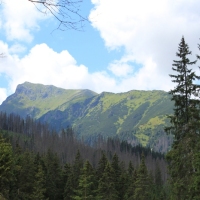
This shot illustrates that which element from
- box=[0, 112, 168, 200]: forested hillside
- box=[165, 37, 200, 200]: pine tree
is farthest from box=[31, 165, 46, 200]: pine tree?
box=[165, 37, 200, 200]: pine tree

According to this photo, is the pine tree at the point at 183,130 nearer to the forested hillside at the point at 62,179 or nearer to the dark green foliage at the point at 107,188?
the forested hillside at the point at 62,179

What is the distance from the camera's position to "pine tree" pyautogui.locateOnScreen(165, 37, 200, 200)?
65.5ft

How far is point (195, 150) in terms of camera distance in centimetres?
1934

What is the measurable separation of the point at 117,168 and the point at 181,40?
34337 millimetres

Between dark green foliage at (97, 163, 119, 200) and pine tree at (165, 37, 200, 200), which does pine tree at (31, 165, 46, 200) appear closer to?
dark green foliage at (97, 163, 119, 200)

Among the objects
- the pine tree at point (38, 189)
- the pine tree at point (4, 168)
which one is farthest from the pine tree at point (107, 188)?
the pine tree at point (4, 168)

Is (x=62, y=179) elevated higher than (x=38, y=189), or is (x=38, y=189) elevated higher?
(x=38, y=189)

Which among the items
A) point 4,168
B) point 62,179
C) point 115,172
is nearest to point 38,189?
point 62,179

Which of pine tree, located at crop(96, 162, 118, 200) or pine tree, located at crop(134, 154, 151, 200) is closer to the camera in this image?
pine tree, located at crop(96, 162, 118, 200)

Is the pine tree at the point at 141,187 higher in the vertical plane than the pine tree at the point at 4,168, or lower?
lower

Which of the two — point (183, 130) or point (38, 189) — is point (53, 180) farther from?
point (183, 130)

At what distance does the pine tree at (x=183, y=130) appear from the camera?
786 inches

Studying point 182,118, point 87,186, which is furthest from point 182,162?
point 87,186

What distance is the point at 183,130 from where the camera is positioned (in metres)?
21.2
